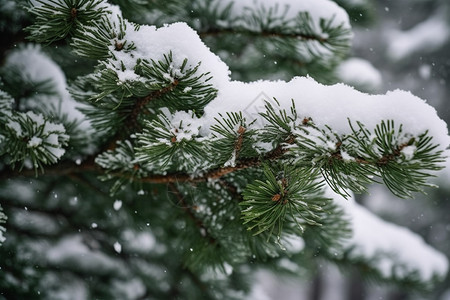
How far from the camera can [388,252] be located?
1.63 m

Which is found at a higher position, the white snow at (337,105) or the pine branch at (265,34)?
the white snow at (337,105)

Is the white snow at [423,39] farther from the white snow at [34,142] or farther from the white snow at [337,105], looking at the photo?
the white snow at [34,142]

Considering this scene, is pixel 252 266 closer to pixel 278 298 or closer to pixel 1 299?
pixel 1 299

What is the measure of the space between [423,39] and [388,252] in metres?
5.42

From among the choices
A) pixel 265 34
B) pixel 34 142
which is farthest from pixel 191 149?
pixel 265 34

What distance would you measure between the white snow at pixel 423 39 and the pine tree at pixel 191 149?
4.98m

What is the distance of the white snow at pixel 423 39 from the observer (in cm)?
596

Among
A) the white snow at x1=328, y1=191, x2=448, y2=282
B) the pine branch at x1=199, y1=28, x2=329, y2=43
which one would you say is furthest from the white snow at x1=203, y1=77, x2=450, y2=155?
the white snow at x1=328, y1=191, x2=448, y2=282

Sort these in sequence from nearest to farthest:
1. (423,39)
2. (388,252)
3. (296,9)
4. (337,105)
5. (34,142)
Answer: (337,105), (34,142), (296,9), (388,252), (423,39)

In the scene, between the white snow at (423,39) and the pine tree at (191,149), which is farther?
the white snow at (423,39)

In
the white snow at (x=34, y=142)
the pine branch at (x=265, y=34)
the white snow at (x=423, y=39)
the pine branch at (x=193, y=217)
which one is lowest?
the white snow at (x=423, y=39)

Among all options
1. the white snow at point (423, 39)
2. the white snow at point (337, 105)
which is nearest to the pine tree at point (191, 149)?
the white snow at point (337, 105)

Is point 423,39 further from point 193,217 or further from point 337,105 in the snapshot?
point 337,105

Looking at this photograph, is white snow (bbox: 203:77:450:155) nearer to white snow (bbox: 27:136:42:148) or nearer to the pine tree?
the pine tree
